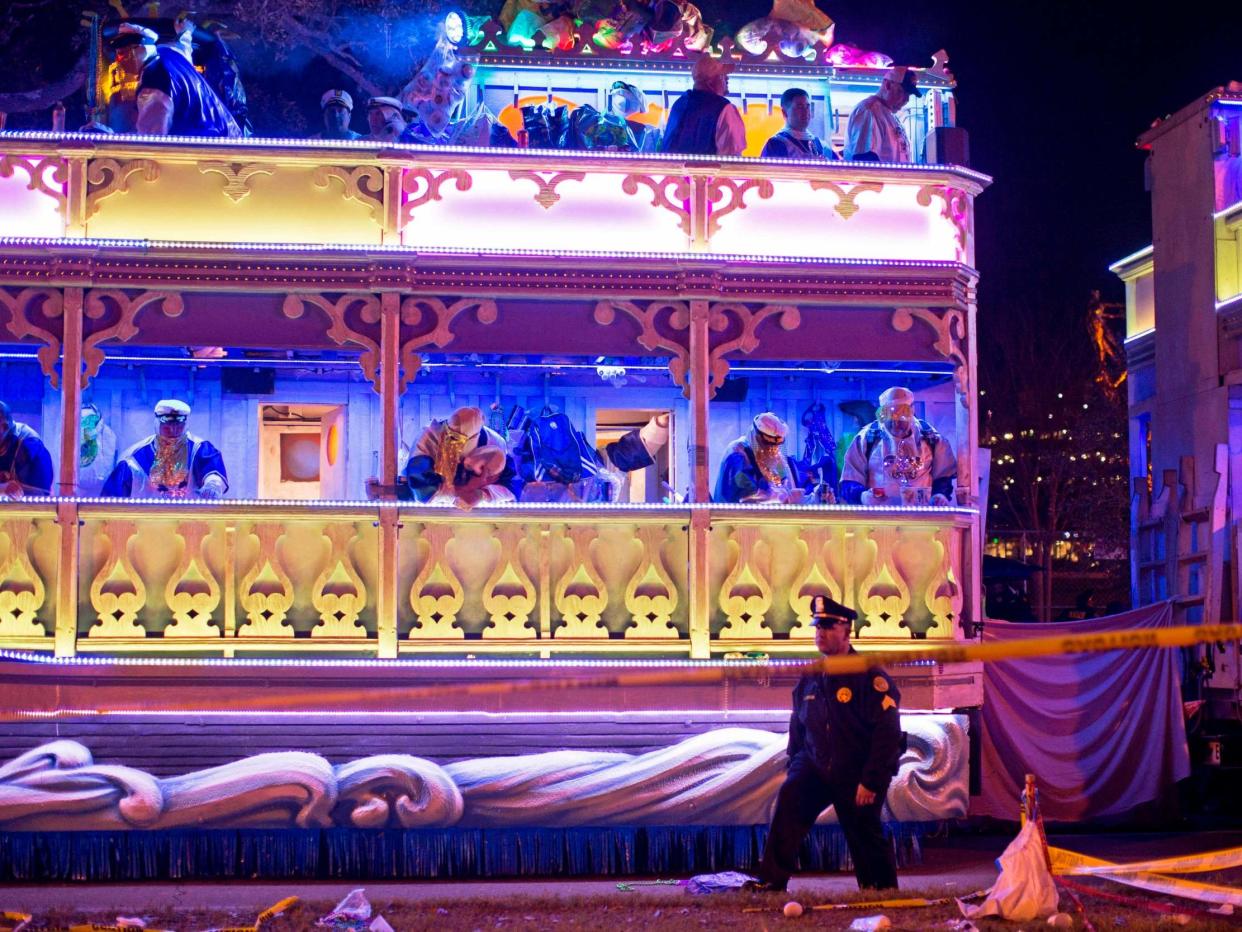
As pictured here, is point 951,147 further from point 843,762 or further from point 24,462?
point 24,462

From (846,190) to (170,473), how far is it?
5.65 meters

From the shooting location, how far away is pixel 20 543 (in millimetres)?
10898

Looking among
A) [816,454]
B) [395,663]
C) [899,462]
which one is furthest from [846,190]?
[395,663]

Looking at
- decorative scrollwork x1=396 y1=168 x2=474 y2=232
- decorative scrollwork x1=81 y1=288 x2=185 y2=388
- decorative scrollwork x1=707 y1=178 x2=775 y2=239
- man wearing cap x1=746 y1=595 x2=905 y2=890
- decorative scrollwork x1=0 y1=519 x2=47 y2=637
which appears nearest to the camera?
man wearing cap x1=746 y1=595 x2=905 y2=890

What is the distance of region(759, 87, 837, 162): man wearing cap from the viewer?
41.2 ft

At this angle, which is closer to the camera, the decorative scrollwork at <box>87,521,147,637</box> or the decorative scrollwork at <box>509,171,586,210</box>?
the decorative scrollwork at <box>87,521,147,637</box>

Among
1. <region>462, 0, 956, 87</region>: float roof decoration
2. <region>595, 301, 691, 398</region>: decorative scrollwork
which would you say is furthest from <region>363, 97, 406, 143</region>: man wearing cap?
<region>595, 301, 691, 398</region>: decorative scrollwork

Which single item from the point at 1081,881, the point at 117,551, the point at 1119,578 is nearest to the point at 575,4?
the point at 117,551

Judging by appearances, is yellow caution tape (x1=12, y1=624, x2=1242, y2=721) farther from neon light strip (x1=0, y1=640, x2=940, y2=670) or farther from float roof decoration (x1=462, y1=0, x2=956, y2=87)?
float roof decoration (x1=462, y1=0, x2=956, y2=87)

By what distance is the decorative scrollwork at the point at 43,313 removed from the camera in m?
11.2

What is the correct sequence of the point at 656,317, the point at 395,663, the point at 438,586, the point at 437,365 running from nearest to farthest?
the point at 395,663
the point at 438,586
the point at 656,317
the point at 437,365

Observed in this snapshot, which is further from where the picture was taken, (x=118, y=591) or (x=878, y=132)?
(x=878, y=132)

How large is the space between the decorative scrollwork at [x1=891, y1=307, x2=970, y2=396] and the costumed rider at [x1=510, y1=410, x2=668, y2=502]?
2.56 meters

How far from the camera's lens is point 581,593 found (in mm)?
11258
